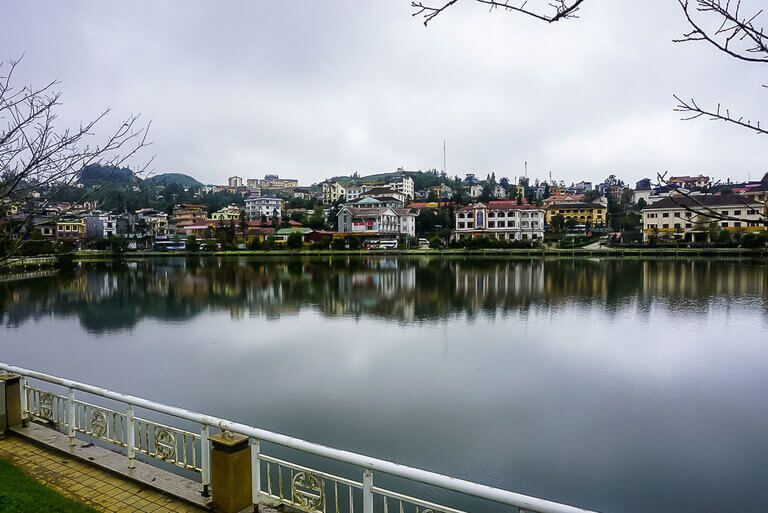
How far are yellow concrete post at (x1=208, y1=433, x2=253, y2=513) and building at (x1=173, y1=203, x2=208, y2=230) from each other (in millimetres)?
59565

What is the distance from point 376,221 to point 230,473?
48.0 meters

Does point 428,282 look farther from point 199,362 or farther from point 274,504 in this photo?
point 274,504

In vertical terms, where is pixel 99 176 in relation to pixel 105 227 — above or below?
below

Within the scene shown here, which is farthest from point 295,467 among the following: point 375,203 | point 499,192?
point 499,192

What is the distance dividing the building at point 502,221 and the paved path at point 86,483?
47.4 m

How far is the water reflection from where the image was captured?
54.0 feet

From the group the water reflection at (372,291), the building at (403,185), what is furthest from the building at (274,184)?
the water reflection at (372,291)

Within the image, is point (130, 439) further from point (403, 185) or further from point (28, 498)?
point (403, 185)

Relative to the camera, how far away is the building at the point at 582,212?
2259 inches

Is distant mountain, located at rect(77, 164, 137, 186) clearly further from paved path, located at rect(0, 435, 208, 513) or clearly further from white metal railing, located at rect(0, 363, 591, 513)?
paved path, located at rect(0, 435, 208, 513)

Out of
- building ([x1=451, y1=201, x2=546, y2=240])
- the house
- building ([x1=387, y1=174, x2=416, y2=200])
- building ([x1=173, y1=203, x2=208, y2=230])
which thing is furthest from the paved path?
building ([x1=387, y1=174, x2=416, y2=200])

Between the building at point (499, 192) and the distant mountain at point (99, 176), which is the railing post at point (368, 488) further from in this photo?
the building at point (499, 192)

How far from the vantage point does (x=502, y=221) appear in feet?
168

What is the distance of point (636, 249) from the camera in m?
40.7
